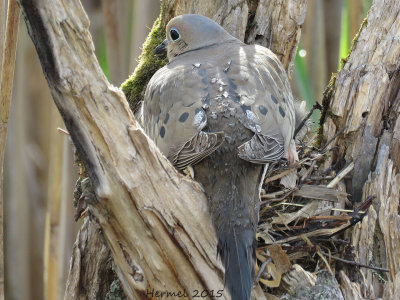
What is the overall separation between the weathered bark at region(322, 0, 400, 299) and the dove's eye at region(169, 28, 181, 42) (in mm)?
760

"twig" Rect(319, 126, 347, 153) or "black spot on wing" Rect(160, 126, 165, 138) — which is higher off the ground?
"black spot on wing" Rect(160, 126, 165, 138)

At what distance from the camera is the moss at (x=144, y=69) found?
10.4 ft

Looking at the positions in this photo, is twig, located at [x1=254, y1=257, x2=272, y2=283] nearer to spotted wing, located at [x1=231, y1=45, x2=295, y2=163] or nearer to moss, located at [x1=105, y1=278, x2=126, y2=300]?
spotted wing, located at [x1=231, y1=45, x2=295, y2=163]

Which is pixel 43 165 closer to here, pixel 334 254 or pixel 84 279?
pixel 84 279

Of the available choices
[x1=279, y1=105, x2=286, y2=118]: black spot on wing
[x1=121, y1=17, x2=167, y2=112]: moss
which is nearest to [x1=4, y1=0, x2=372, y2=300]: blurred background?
[x1=121, y1=17, x2=167, y2=112]: moss

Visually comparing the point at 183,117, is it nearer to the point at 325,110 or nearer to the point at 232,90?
the point at 232,90

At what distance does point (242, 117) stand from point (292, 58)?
0.95m

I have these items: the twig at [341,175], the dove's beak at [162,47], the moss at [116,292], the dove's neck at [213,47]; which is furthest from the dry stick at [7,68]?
the twig at [341,175]

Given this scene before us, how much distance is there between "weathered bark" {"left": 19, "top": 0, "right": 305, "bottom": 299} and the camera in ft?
6.26

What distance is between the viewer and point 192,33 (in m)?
3.20

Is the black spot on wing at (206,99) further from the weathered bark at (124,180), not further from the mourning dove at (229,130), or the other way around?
the weathered bark at (124,180)

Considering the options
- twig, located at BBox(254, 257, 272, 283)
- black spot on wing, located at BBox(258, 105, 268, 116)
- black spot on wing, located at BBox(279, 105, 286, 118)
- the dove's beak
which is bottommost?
twig, located at BBox(254, 257, 272, 283)

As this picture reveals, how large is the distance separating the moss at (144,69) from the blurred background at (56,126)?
0.31m

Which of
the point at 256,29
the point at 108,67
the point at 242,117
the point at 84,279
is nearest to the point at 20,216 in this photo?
the point at 108,67
